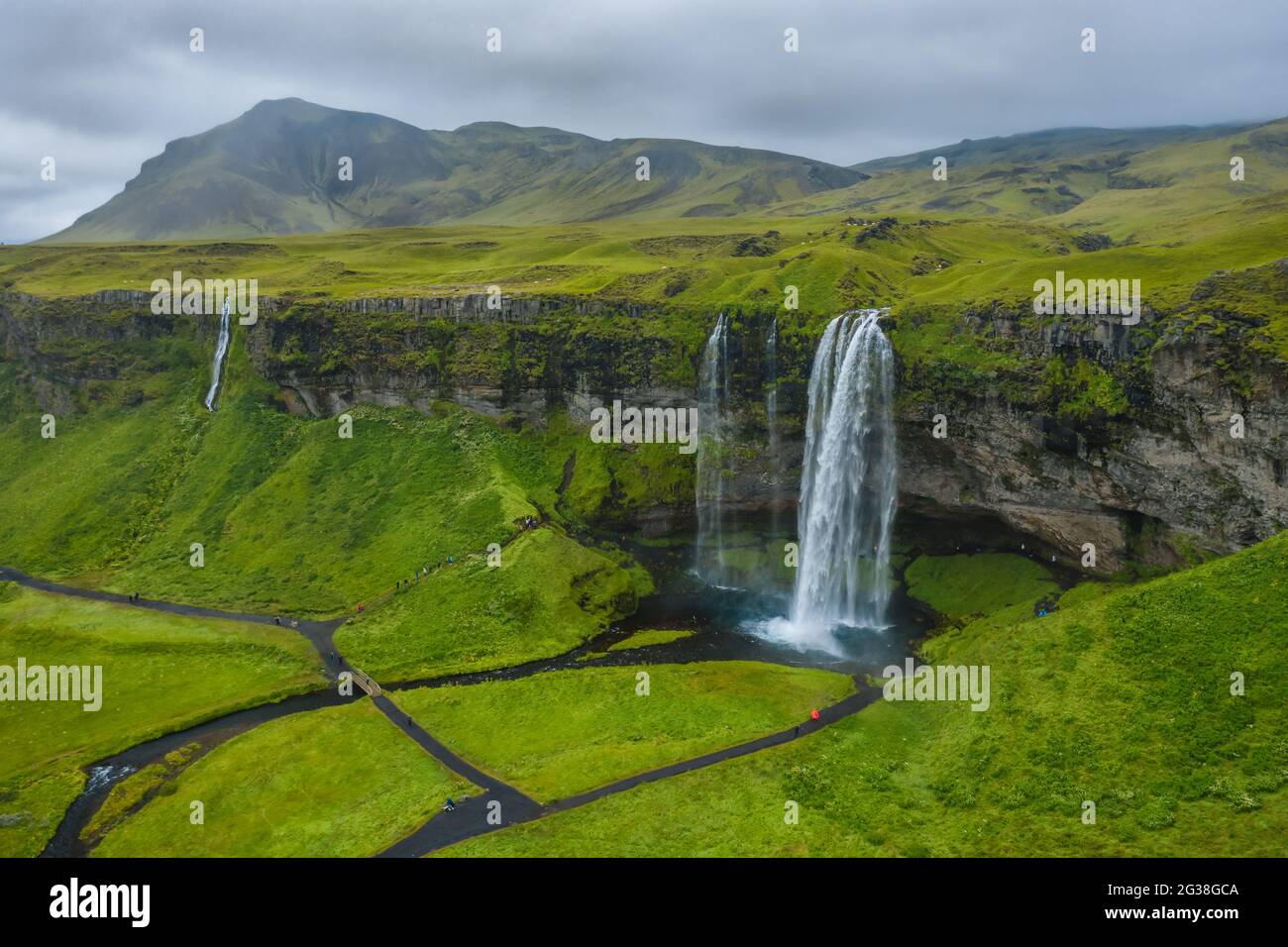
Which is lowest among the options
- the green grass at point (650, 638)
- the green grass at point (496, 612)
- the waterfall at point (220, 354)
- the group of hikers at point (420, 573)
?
the green grass at point (650, 638)

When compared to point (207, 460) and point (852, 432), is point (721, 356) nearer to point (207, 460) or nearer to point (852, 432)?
point (852, 432)

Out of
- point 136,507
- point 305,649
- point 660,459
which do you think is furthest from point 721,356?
point 136,507

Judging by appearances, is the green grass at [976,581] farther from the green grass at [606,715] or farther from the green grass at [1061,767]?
the green grass at [606,715]

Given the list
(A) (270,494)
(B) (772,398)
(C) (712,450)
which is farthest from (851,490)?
(A) (270,494)

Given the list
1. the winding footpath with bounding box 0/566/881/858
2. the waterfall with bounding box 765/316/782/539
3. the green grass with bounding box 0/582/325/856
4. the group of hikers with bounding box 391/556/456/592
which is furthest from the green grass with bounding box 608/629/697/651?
the green grass with bounding box 0/582/325/856

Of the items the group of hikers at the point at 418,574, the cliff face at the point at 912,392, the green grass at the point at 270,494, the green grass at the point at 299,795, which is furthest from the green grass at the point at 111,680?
the cliff face at the point at 912,392

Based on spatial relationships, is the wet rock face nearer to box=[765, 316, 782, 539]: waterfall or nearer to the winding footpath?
box=[765, 316, 782, 539]: waterfall

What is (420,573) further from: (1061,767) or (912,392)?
(1061,767)
